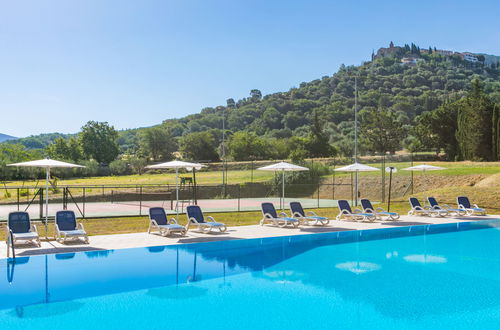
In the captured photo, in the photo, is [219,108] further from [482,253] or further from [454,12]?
[482,253]

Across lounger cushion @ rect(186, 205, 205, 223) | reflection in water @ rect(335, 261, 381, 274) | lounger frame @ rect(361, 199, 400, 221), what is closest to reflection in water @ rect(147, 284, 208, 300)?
reflection in water @ rect(335, 261, 381, 274)

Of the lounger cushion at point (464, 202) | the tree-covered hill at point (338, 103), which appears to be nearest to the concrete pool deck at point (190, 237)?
the lounger cushion at point (464, 202)

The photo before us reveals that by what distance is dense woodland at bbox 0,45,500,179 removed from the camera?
157 ft

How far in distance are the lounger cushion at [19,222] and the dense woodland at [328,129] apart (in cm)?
1921

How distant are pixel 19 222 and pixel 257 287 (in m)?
6.91

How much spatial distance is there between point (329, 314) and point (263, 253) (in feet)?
15.9

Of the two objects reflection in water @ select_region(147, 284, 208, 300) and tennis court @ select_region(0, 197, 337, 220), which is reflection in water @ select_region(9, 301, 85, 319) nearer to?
reflection in water @ select_region(147, 284, 208, 300)

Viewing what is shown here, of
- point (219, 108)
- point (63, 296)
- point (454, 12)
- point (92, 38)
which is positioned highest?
point (219, 108)

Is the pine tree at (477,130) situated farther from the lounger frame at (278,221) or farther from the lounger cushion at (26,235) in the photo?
the lounger cushion at (26,235)

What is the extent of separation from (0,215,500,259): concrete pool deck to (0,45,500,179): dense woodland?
36.2 feet

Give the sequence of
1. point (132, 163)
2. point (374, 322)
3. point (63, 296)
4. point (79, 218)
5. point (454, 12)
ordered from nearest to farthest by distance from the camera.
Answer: point (374, 322) < point (63, 296) < point (79, 218) < point (454, 12) < point (132, 163)

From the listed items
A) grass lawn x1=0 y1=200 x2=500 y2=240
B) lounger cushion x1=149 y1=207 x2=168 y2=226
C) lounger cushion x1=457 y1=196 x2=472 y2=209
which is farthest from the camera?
lounger cushion x1=457 y1=196 x2=472 y2=209

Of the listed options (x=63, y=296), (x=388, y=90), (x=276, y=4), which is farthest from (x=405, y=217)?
(x=388, y=90)

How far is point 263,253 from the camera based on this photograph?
38.1 feet
